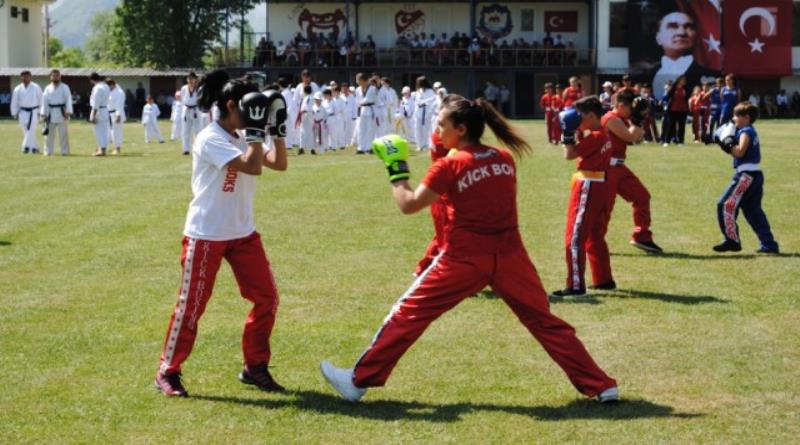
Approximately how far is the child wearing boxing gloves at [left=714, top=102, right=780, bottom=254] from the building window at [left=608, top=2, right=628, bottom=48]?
4637 cm

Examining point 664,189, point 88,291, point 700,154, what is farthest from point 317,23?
point 88,291

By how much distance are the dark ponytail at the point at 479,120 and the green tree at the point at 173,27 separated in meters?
64.6

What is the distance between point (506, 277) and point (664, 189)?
1423 centimetres

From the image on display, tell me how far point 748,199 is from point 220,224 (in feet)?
26.5

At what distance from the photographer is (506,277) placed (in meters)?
6.55

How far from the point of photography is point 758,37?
190 feet

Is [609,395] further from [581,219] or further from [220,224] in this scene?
[581,219]

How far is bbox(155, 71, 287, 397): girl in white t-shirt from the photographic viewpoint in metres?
6.81

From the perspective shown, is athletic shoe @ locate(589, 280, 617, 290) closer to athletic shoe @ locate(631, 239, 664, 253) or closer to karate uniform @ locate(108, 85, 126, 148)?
athletic shoe @ locate(631, 239, 664, 253)

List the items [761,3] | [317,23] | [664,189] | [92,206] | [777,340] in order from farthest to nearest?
[317,23], [761,3], [664,189], [92,206], [777,340]

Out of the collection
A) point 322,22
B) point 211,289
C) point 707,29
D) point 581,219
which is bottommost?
point 211,289

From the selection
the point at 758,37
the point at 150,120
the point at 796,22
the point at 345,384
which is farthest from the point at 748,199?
the point at 796,22

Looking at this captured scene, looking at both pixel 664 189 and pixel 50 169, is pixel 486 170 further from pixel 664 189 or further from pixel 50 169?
pixel 50 169

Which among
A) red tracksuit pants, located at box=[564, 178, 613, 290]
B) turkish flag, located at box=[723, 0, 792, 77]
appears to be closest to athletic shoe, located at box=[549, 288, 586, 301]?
Answer: red tracksuit pants, located at box=[564, 178, 613, 290]
